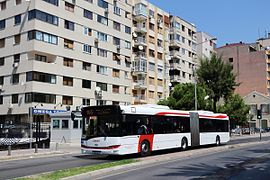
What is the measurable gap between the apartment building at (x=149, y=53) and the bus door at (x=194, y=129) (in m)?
36.8

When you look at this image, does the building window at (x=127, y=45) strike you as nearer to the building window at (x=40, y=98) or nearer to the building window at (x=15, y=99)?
the building window at (x=40, y=98)

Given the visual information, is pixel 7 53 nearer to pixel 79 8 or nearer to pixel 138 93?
pixel 79 8

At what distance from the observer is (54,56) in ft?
159

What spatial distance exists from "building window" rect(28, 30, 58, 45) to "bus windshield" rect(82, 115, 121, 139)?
28202mm

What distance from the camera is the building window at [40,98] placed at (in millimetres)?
45125

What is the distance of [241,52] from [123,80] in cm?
5063

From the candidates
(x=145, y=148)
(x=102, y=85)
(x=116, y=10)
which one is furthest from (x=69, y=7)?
(x=145, y=148)

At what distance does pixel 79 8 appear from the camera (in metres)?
52.5

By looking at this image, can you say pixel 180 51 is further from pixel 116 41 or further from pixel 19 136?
pixel 19 136

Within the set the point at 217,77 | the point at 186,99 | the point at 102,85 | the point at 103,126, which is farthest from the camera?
the point at 102,85

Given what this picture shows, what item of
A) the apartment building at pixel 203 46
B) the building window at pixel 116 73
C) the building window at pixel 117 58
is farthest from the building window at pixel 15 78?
the apartment building at pixel 203 46

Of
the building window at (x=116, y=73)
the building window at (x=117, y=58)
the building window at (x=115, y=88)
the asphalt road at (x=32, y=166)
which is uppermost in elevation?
the building window at (x=117, y=58)

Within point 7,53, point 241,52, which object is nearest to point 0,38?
point 7,53

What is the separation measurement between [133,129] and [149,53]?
4816 centimetres
